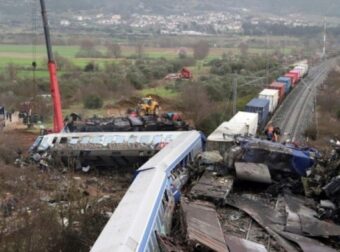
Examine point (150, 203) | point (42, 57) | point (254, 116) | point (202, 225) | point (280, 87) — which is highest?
point (150, 203)

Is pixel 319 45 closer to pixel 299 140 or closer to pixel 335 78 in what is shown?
pixel 335 78

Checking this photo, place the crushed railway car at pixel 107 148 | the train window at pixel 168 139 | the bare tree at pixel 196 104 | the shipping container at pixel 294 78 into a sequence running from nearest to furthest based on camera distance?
the train window at pixel 168 139 → the crushed railway car at pixel 107 148 → the bare tree at pixel 196 104 → the shipping container at pixel 294 78

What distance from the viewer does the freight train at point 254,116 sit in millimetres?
23297

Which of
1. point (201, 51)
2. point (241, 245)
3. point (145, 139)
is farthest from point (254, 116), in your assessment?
point (201, 51)

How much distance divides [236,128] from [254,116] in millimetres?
3858

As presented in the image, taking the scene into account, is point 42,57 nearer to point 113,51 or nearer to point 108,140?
point 113,51

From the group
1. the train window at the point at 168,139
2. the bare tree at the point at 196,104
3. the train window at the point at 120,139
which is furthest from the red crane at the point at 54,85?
the bare tree at the point at 196,104

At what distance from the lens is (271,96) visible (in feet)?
127

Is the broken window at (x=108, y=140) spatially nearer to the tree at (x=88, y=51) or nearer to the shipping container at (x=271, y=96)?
the shipping container at (x=271, y=96)

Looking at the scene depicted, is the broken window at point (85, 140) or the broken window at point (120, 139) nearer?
the broken window at point (120, 139)

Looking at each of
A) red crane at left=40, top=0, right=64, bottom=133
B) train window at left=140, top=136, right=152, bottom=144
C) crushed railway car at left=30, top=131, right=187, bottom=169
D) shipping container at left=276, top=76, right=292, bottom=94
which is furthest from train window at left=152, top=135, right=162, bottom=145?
shipping container at left=276, top=76, right=292, bottom=94

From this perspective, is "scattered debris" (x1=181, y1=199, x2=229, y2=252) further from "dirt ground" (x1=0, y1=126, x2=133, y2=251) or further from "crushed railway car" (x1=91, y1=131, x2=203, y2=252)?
"dirt ground" (x1=0, y1=126, x2=133, y2=251)

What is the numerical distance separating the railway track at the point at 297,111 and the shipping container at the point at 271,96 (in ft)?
3.06

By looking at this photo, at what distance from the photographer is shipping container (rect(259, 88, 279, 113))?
3835cm
